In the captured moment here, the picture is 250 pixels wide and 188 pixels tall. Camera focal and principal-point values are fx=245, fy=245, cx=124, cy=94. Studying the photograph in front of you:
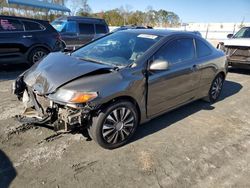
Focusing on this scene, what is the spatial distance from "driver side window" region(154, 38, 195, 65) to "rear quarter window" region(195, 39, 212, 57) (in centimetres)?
19

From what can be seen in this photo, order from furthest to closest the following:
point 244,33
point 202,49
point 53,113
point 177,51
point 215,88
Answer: point 244,33 → point 215,88 → point 202,49 → point 177,51 → point 53,113

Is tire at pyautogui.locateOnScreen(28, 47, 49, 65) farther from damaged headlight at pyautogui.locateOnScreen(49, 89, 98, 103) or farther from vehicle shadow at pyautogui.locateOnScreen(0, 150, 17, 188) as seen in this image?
damaged headlight at pyautogui.locateOnScreen(49, 89, 98, 103)

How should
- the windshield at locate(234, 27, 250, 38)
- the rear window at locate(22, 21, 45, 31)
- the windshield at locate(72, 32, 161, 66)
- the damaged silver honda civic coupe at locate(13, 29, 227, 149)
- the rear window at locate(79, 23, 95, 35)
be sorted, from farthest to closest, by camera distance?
the rear window at locate(79, 23, 95, 35) → the windshield at locate(234, 27, 250, 38) → the rear window at locate(22, 21, 45, 31) → the windshield at locate(72, 32, 161, 66) → the damaged silver honda civic coupe at locate(13, 29, 227, 149)

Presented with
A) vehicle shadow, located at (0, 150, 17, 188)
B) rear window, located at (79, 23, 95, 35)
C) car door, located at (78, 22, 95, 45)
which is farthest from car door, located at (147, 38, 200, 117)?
rear window, located at (79, 23, 95, 35)

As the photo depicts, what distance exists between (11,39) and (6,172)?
5583 millimetres

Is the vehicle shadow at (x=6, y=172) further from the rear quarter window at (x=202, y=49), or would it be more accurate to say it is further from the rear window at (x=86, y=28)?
the rear window at (x=86, y=28)

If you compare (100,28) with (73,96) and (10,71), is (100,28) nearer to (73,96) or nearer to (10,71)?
(10,71)

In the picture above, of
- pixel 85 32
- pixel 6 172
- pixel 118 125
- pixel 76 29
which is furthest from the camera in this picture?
pixel 85 32

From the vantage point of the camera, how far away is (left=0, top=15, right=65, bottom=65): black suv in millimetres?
7375

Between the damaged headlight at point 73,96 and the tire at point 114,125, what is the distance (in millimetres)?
285

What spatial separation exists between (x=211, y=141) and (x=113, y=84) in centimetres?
191

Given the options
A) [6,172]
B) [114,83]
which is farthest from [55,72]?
[6,172]

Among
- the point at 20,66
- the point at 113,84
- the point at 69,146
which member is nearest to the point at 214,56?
the point at 113,84

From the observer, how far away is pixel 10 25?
754 cm
